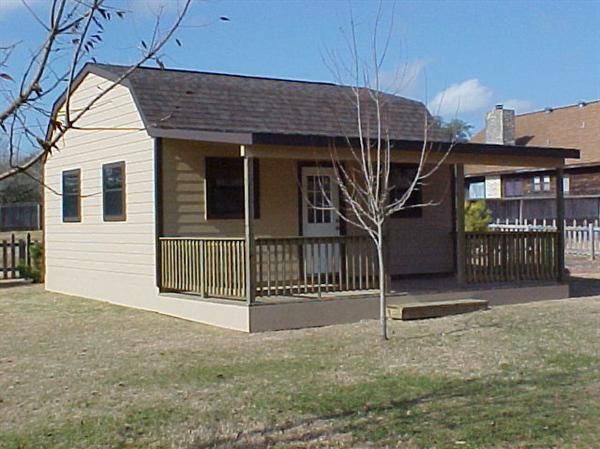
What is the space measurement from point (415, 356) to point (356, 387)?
185 centimetres

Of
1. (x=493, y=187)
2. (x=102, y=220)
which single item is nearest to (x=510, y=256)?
(x=102, y=220)

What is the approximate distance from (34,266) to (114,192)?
749 cm

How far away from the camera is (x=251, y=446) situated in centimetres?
637

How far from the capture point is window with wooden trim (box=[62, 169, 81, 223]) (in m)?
18.0

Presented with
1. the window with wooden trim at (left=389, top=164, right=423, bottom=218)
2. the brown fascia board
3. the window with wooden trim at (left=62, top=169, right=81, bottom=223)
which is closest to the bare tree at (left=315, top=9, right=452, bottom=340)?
the window with wooden trim at (left=389, top=164, right=423, bottom=218)

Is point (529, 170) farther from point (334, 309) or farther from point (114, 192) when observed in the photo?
point (334, 309)

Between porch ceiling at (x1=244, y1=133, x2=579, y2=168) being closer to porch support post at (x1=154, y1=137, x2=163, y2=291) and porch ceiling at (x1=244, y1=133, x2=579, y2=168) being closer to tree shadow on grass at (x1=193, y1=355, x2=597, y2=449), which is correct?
porch support post at (x1=154, y1=137, x2=163, y2=291)

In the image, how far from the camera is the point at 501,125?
41.7 meters

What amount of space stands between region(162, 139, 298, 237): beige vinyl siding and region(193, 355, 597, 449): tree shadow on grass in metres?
7.00

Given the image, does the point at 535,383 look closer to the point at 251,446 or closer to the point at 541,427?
the point at 541,427

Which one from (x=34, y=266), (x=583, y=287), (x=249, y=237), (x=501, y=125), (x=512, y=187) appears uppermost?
(x=501, y=125)

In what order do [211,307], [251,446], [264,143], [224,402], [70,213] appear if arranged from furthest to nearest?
[70,213] → [211,307] → [264,143] → [224,402] → [251,446]

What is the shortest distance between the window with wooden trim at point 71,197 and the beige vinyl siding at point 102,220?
159 mm

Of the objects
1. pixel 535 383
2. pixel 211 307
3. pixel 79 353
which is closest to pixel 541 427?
pixel 535 383
